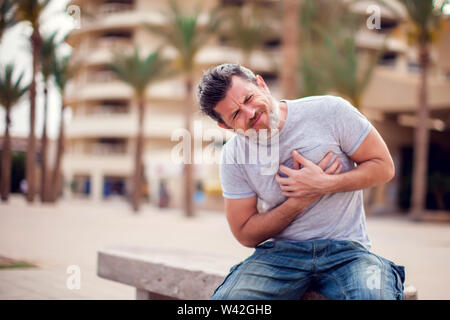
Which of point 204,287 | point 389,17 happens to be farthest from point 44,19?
point 389,17

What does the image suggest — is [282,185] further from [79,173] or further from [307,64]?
[79,173]

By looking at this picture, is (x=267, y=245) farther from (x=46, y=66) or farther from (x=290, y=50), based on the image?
(x=46, y=66)

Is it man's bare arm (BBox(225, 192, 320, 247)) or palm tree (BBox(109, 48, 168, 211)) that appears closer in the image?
man's bare arm (BBox(225, 192, 320, 247))

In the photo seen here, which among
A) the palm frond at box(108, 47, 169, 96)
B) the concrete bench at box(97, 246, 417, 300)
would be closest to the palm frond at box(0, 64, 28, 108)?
the palm frond at box(108, 47, 169, 96)

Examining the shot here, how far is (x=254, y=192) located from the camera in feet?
8.84

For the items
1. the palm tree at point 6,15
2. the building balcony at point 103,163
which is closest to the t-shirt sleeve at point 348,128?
the palm tree at point 6,15

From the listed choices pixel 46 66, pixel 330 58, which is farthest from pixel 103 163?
pixel 330 58

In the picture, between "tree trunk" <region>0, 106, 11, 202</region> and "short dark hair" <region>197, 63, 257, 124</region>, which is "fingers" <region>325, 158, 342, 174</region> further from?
"tree trunk" <region>0, 106, 11, 202</region>

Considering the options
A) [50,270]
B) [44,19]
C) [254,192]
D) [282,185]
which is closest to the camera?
[282,185]

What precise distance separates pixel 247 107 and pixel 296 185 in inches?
17.8

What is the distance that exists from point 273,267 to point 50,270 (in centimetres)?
459

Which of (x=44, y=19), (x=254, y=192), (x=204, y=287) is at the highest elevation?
(x=44, y=19)

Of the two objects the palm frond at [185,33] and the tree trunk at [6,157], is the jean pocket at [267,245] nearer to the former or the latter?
the palm frond at [185,33]

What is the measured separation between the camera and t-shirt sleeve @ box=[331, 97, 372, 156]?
255 cm
